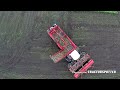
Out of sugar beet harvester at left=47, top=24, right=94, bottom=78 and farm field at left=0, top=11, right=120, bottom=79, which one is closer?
sugar beet harvester at left=47, top=24, right=94, bottom=78

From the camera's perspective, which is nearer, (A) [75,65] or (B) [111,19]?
(A) [75,65]

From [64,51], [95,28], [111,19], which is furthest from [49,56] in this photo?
[111,19]

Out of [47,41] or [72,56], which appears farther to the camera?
[47,41]

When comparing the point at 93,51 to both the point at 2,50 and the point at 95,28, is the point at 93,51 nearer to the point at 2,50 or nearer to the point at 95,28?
the point at 95,28

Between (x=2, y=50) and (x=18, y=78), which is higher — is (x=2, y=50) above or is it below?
above

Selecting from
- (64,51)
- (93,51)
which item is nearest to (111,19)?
(93,51)

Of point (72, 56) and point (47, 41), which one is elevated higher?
point (47, 41)

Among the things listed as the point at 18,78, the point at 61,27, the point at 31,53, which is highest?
the point at 61,27

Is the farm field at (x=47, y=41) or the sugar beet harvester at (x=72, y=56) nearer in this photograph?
the sugar beet harvester at (x=72, y=56)
